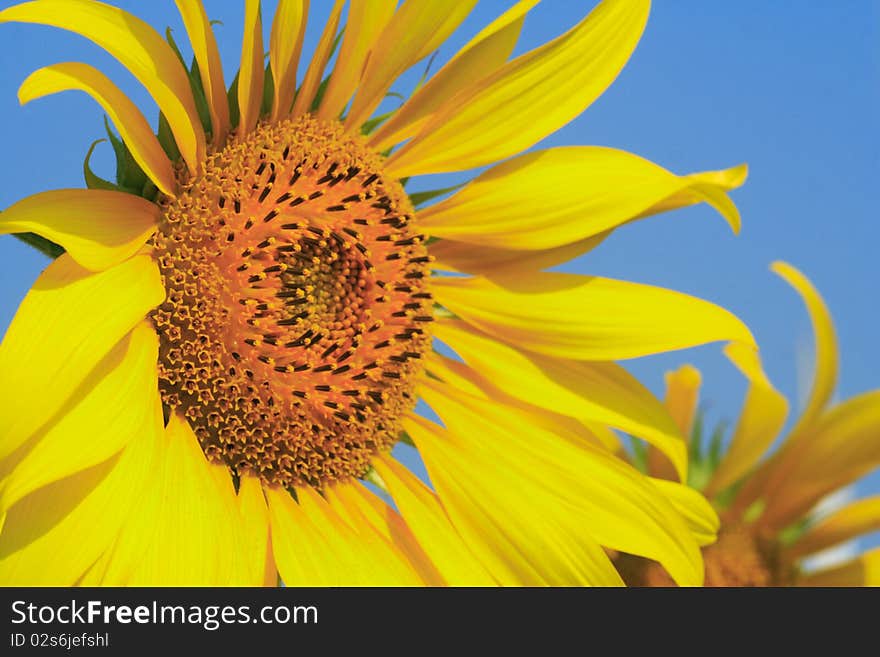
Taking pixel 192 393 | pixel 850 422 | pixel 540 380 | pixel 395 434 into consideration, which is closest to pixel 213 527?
pixel 192 393

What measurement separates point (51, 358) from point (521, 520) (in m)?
0.49

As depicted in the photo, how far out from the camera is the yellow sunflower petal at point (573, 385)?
1130 mm

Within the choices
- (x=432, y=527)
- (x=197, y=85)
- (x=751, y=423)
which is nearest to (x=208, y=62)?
(x=197, y=85)

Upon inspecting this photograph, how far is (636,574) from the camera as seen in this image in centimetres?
128

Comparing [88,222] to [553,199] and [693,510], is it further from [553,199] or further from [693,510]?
[693,510]

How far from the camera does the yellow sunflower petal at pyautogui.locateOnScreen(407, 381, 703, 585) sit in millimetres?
1083

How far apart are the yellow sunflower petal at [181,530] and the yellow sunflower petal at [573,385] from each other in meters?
0.32

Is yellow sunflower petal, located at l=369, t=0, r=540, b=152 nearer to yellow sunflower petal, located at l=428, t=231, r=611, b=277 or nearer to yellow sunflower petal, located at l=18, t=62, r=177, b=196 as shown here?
yellow sunflower petal, located at l=428, t=231, r=611, b=277

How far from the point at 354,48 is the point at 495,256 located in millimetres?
273

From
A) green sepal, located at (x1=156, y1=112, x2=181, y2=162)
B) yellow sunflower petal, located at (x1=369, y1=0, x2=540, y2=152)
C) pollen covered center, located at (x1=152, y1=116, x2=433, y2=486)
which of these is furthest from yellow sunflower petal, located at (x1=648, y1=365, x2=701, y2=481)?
green sepal, located at (x1=156, y1=112, x2=181, y2=162)

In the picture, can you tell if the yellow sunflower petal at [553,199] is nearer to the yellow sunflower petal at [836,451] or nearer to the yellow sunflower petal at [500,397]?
the yellow sunflower petal at [500,397]

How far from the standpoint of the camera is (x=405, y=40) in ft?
3.45

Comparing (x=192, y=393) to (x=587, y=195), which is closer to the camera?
(x=192, y=393)
